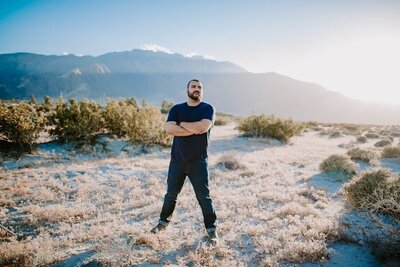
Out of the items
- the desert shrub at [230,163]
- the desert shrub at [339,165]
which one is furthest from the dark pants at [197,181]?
the desert shrub at [339,165]

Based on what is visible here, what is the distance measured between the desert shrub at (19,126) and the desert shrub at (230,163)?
705 cm

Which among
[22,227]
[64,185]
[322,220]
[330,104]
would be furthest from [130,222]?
[330,104]

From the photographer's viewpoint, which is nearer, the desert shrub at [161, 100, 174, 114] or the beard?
the beard

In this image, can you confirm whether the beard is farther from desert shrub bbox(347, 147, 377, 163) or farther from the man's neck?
desert shrub bbox(347, 147, 377, 163)

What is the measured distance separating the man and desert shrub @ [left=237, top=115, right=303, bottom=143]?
1548 cm

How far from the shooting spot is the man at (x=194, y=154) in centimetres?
475

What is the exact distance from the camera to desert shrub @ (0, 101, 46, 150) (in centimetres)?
1064

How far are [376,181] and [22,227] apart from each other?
7110 millimetres

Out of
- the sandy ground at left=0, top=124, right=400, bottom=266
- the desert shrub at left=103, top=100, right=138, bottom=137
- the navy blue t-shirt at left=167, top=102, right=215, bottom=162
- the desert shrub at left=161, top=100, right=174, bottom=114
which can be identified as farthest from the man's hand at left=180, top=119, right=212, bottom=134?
the desert shrub at left=161, top=100, right=174, bottom=114

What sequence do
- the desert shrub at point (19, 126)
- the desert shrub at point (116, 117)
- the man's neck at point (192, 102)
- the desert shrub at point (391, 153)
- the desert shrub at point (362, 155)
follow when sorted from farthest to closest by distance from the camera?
the desert shrub at point (391, 153), the desert shrub at point (116, 117), the desert shrub at point (362, 155), the desert shrub at point (19, 126), the man's neck at point (192, 102)

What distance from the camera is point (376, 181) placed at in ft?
20.8

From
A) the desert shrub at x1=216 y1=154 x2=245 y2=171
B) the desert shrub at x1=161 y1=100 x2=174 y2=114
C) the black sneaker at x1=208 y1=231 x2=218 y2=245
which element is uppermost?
the black sneaker at x1=208 y1=231 x2=218 y2=245

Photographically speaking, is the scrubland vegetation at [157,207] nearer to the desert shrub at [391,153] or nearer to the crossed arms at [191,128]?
the crossed arms at [191,128]

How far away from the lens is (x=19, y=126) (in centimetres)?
1064
